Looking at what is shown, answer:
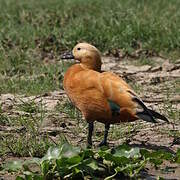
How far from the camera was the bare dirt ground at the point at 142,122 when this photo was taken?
233 inches

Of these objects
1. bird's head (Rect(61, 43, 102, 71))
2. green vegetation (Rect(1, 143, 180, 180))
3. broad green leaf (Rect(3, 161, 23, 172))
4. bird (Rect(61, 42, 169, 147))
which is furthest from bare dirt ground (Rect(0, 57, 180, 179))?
broad green leaf (Rect(3, 161, 23, 172))

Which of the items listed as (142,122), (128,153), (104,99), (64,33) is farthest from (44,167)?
(64,33)

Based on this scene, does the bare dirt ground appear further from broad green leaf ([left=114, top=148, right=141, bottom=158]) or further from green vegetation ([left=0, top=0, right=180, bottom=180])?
broad green leaf ([left=114, top=148, right=141, bottom=158])

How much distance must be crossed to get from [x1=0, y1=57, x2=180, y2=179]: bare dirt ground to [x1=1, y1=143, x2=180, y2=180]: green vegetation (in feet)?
0.51

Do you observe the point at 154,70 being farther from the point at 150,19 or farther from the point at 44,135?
the point at 44,135

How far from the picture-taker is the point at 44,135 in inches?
237

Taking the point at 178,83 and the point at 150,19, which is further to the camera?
the point at 150,19

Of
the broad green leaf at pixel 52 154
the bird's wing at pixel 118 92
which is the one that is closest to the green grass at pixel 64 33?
the bird's wing at pixel 118 92

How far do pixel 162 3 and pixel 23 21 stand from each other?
240 centimetres

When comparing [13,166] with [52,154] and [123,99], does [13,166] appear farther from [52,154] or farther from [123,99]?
[123,99]

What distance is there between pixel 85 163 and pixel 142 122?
1763 millimetres

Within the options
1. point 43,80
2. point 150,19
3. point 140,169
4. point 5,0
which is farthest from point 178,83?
point 5,0

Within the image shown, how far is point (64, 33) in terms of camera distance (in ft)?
31.7

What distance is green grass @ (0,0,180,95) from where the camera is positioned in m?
8.48
